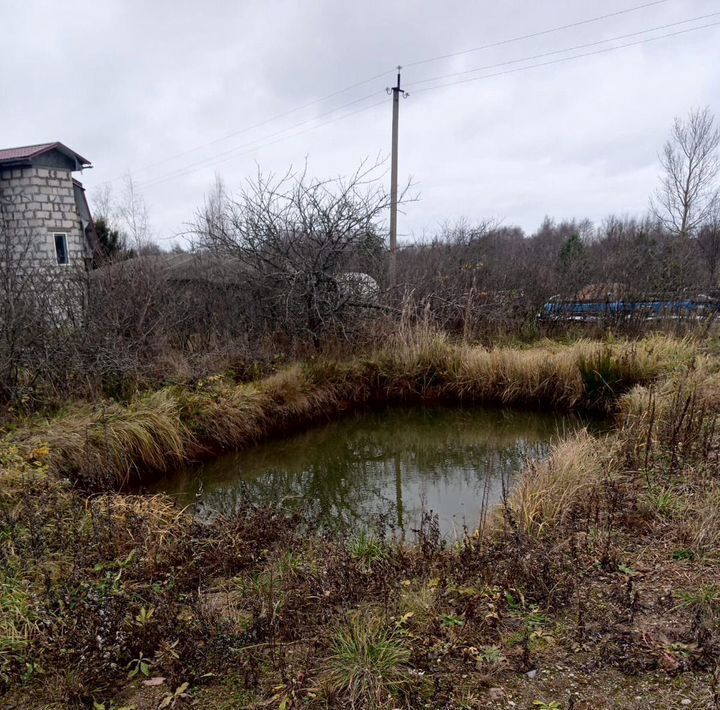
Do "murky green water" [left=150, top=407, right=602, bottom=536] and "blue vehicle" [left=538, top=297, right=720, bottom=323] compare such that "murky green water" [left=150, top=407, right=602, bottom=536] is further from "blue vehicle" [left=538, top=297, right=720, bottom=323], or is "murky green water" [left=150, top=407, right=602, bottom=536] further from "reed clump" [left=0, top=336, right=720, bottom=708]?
"blue vehicle" [left=538, top=297, right=720, bottom=323]

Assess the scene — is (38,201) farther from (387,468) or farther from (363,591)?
(363,591)

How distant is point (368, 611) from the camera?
2535mm

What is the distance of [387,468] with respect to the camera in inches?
237

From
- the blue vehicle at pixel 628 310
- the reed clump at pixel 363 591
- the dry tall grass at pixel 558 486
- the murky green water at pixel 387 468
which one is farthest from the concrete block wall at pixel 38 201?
the dry tall grass at pixel 558 486

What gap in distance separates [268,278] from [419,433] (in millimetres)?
3603

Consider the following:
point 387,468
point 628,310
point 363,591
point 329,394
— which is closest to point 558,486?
point 363,591

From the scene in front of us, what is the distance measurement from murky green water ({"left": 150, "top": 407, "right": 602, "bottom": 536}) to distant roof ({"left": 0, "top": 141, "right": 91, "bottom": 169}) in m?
11.8

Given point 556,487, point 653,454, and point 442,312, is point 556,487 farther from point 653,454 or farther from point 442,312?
point 442,312

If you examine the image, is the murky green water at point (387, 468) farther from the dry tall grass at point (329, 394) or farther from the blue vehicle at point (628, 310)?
the blue vehicle at point (628, 310)

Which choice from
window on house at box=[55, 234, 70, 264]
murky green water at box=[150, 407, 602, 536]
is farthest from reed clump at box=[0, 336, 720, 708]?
window on house at box=[55, 234, 70, 264]

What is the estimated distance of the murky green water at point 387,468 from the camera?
479cm

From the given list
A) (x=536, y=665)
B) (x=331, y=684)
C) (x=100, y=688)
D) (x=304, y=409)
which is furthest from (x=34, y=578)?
(x=304, y=409)

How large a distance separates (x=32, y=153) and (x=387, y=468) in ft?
43.2

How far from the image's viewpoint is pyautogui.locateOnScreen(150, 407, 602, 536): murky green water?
4785 mm
